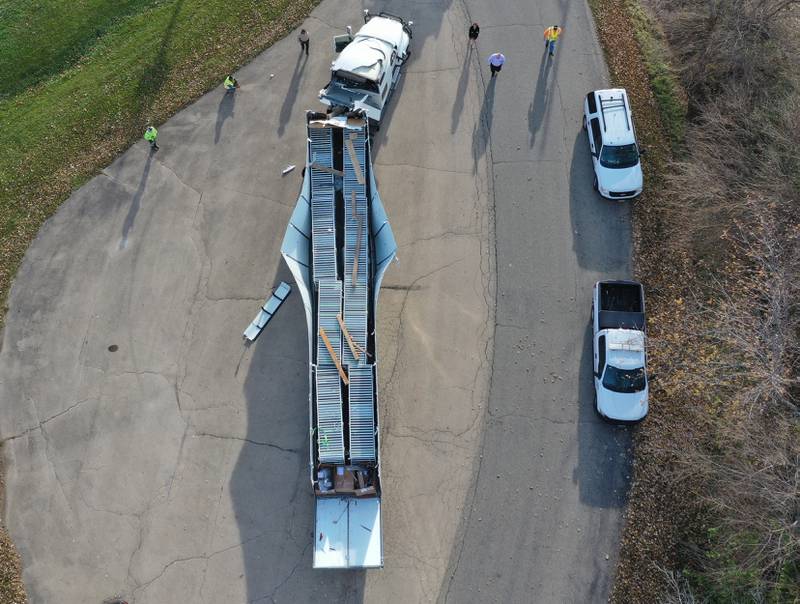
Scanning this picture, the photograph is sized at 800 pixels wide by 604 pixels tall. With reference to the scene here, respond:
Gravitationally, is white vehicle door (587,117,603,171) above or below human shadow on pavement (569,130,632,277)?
above

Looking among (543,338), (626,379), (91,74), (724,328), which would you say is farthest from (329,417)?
(91,74)

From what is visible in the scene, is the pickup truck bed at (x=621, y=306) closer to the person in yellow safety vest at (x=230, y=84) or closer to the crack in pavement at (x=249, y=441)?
the crack in pavement at (x=249, y=441)

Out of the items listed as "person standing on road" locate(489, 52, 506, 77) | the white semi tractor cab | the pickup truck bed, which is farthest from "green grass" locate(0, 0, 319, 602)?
the pickup truck bed

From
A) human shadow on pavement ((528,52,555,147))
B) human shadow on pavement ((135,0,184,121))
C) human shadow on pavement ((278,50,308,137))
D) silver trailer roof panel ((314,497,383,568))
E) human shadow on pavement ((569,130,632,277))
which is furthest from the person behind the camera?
human shadow on pavement ((135,0,184,121))

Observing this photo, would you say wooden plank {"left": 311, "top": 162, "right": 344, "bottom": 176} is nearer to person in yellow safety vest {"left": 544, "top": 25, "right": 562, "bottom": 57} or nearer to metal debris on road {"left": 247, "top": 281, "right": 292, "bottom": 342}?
metal debris on road {"left": 247, "top": 281, "right": 292, "bottom": 342}

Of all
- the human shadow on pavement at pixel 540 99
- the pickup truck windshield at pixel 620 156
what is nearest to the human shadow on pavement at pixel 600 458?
the pickup truck windshield at pixel 620 156
